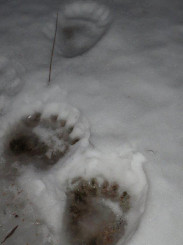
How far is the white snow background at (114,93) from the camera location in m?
1.04

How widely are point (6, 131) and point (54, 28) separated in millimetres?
894

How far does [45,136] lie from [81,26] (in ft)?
3.08

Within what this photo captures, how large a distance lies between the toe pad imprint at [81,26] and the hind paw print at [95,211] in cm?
91

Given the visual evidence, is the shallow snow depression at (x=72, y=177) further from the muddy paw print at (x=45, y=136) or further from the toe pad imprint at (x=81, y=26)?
the toe pad imprint at (x=81, y=26)

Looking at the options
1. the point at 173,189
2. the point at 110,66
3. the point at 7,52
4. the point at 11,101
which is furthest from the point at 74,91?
the point at 173,189

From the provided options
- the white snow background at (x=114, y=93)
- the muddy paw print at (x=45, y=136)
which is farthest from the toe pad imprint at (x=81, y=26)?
the muddy paw print at (x=45, y=136)

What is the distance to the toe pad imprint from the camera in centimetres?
165

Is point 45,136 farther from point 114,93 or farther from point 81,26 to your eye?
point 81,26

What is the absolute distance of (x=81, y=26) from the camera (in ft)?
5.79

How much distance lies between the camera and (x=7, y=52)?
5.21 ft

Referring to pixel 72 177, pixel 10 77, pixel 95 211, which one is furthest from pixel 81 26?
pixel 95 211

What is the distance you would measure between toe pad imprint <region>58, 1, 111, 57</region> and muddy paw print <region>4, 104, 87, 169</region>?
19.1 inches

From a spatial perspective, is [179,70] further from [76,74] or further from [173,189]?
[173,189]

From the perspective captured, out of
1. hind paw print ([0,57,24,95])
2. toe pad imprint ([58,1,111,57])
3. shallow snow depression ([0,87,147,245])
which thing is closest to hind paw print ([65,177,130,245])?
shallow snow depression ([0,87,147,245])
